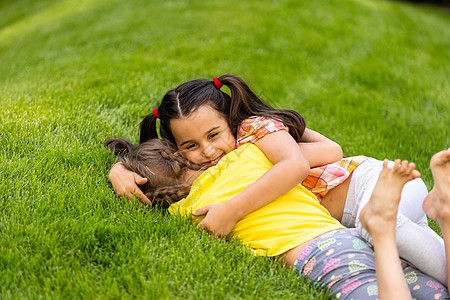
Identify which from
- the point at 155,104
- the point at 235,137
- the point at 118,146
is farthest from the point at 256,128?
the point at 155,104

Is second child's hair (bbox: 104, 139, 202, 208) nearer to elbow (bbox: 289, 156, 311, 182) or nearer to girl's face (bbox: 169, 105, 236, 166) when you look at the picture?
girl's face (bbox: 169, 105, 236, 166)

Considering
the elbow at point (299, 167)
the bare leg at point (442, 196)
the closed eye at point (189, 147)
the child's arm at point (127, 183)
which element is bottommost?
the bare leg at point (442, 196)

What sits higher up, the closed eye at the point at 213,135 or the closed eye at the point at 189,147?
the closed eye at the point at 213,135

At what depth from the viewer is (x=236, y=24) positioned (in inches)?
261

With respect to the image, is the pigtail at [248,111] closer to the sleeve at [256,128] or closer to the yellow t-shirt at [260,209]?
the sleeve at [256,128]

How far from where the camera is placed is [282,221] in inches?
85.3

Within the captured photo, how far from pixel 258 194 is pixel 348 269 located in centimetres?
52

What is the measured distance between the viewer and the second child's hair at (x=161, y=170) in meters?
2.42

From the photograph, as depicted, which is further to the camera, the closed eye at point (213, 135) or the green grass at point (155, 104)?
the closed eye at point (213, 135)

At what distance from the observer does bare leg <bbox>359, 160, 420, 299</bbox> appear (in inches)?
69.6

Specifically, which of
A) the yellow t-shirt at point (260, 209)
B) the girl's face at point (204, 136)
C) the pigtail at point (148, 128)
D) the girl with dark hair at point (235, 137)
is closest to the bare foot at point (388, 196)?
the yellow t-shirt at point (260, 209)

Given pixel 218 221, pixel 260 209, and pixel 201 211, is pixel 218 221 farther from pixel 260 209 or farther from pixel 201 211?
pixel 260 209

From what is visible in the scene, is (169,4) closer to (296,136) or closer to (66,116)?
(66,116)

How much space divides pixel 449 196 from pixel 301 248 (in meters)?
0.67
